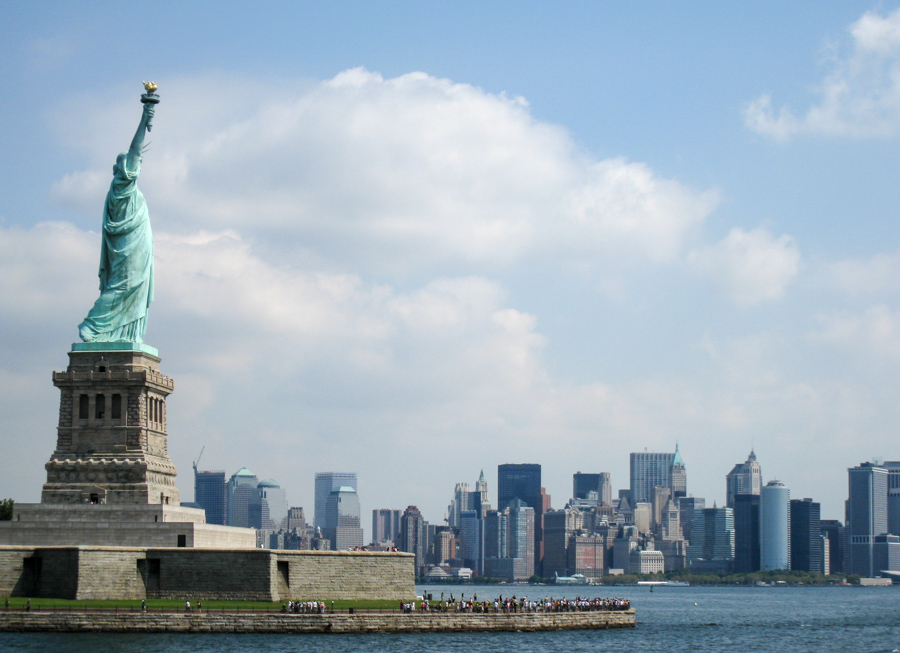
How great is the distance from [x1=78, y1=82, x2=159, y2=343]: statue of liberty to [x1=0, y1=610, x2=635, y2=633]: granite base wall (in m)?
16.6

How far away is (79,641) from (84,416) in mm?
15584

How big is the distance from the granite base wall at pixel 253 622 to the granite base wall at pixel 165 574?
3.09 meters

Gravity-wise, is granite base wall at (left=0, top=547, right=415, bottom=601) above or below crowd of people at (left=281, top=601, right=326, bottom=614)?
above

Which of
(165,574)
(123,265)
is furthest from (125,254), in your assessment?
(165,574)

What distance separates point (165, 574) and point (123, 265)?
17.1m

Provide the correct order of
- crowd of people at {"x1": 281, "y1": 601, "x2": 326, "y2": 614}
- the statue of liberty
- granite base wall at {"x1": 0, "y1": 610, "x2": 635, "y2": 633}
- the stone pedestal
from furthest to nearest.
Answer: the statue of liberty → the stone pedestal → crowd of people at {"x1": 281, "y1": 601, "x2": 326, "y2": 614} → granite base wall at {"x1": 0, "y1": 610, "x2": 635, "y2": 633}

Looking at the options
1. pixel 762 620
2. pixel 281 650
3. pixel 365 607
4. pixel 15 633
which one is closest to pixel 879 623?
pixel 762 620

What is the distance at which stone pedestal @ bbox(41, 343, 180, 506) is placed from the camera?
69.5m

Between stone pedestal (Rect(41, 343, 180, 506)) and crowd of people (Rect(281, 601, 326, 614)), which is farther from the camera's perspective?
stone pedestal (Rect(41, 343, 180, 506))

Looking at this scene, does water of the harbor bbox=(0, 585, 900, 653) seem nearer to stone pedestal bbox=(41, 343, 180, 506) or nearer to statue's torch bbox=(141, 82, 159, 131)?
stone pedestal bbox=(41, 343, 180, 506)

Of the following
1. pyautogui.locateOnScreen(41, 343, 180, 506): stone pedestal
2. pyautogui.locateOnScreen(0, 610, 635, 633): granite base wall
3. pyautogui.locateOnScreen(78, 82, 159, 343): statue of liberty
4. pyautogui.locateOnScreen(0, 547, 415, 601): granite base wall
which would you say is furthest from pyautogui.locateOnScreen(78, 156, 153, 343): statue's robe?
pyautogui.locateOnScreen(0, 610, 635, 633): granite base wall

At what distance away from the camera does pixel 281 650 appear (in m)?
57.6

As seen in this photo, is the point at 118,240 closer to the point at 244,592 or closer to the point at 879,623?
the point at 244,592

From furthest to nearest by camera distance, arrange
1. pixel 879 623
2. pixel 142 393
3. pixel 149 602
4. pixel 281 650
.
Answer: pixel 879 623 < pixel 142 393 < pixel 149 602 < pixel 281 650
